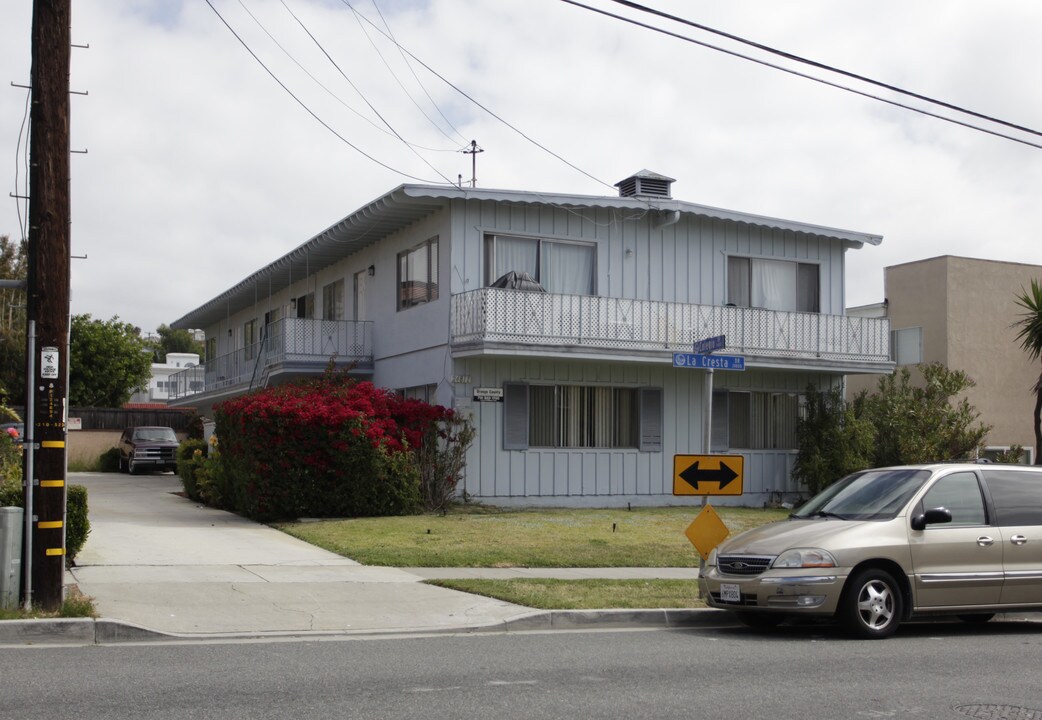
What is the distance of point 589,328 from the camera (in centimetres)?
2216

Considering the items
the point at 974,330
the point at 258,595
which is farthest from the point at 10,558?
the point at 974,330

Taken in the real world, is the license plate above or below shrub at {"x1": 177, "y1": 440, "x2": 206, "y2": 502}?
below

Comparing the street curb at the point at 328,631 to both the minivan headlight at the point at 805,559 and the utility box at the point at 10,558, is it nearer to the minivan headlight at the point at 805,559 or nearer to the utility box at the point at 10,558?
the utility box at the point at 10,558

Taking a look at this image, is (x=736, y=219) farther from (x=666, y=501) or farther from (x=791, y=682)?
(x=791, y=682)

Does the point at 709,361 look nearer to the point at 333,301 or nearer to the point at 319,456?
the point at 319,456

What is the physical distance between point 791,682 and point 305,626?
449cm

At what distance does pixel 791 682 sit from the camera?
27.1ft

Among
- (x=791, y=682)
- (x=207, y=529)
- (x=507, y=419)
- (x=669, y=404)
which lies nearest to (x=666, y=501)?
(x=669, y=404)

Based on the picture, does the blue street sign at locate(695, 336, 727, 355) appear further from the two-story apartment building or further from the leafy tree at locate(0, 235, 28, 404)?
the leafy tree at locate(0, 235, 28, 404)

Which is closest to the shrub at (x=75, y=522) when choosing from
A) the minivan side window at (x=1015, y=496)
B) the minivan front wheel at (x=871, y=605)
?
the minivan front wheel at (x=871, y=605)

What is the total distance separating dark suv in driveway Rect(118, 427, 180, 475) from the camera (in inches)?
1428

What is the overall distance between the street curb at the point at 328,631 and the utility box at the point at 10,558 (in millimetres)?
506

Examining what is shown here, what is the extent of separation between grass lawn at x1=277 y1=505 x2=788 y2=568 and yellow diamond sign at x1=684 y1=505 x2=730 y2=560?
103 inches

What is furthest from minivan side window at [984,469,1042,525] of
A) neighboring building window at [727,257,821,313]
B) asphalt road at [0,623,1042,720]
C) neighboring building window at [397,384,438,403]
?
neighboring building window at [727,257,821,313]
